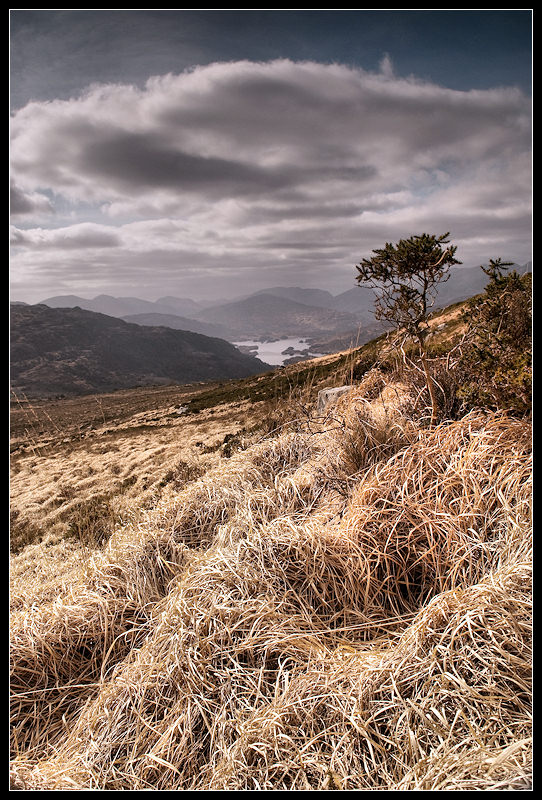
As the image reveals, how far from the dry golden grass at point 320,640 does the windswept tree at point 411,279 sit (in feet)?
3.17

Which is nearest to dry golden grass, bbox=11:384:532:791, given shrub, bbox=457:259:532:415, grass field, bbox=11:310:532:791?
grass field, bbox=11:310:532:791

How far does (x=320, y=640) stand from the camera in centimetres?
253

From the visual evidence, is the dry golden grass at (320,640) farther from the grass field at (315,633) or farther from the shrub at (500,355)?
the shrub at (500,355)

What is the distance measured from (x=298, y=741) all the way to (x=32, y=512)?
35.6 ft

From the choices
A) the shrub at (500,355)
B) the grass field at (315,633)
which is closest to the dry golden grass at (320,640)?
the grass field at (315,633)

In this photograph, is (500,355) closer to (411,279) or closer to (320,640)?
(411,279)

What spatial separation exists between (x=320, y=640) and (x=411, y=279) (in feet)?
10.5

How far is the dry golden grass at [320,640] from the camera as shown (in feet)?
6.08

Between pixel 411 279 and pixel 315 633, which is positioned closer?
pixel 315 633

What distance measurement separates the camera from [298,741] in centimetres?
198

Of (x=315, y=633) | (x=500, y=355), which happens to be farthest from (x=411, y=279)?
(x=315, y=633)

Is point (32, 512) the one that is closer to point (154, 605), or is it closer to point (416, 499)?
point (154, 605)

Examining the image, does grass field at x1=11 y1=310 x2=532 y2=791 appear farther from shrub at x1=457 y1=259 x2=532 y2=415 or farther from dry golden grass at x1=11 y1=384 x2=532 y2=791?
shrub at x1=457 y1=259 x2=532 y2=415
